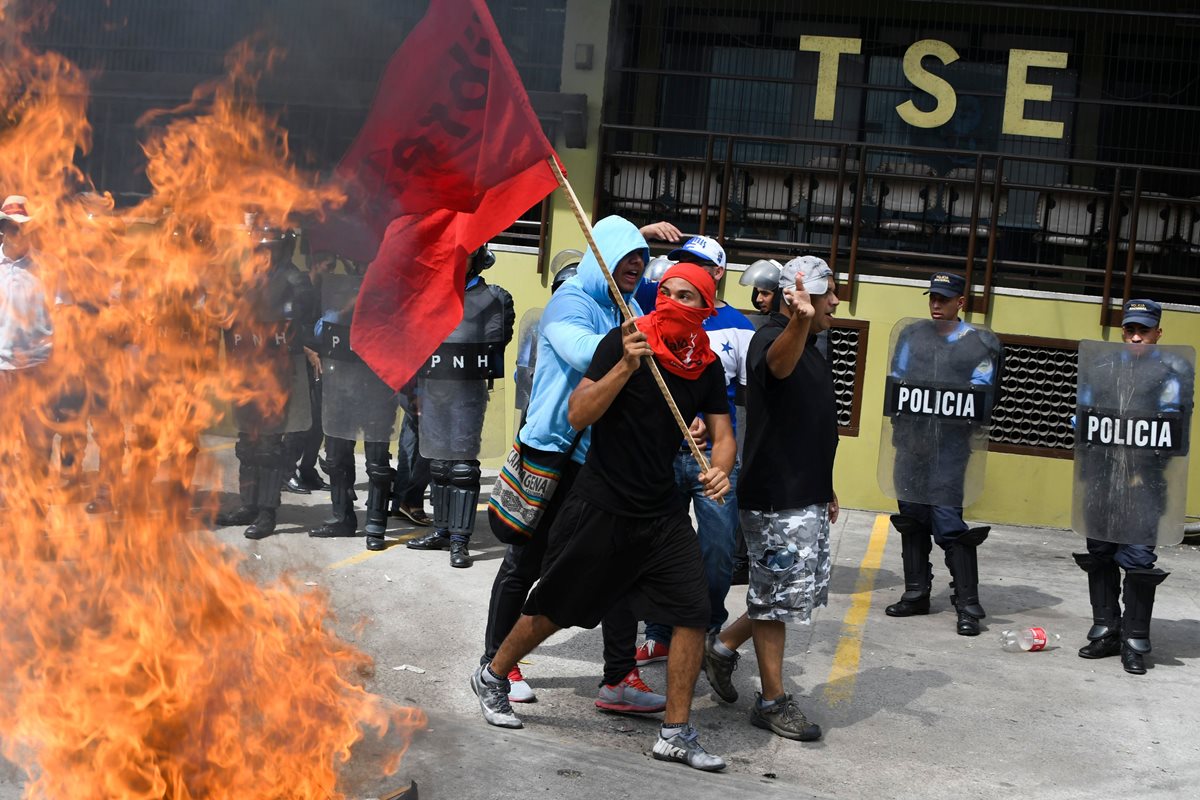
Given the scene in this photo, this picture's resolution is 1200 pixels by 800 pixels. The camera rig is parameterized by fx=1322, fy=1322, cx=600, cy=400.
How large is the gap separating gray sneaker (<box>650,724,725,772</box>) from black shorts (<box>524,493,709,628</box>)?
421 mm

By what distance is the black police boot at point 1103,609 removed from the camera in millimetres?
6762

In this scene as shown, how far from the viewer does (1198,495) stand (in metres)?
11.0

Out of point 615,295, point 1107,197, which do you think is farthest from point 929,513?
point 1107,197

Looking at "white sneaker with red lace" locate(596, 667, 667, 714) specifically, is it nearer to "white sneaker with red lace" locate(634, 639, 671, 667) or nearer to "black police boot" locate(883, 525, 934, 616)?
"white sneaker with red lace" locate(634, 639, 671, 667)

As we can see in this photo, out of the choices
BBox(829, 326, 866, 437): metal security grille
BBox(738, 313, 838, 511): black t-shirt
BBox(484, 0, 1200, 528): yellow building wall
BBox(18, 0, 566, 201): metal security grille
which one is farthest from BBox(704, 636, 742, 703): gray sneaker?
BBox(829, 326, 866, 437): metal security grille

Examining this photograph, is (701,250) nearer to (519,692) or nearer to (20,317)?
(519,692)

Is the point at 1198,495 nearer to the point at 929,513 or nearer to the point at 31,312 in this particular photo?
the point at 929,513

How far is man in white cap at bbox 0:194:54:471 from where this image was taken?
7434 mm

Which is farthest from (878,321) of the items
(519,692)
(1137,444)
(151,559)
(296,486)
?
(151,559)

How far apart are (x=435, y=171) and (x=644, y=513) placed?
56.3 inches

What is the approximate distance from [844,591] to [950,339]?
169 cm

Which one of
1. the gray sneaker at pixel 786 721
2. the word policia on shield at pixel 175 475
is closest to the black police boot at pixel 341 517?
the word policia on shield at pixel 175 475

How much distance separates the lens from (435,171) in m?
4.57

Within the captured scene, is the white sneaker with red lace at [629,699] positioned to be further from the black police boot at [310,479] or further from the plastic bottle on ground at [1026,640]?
the black police boot at [310,479]
